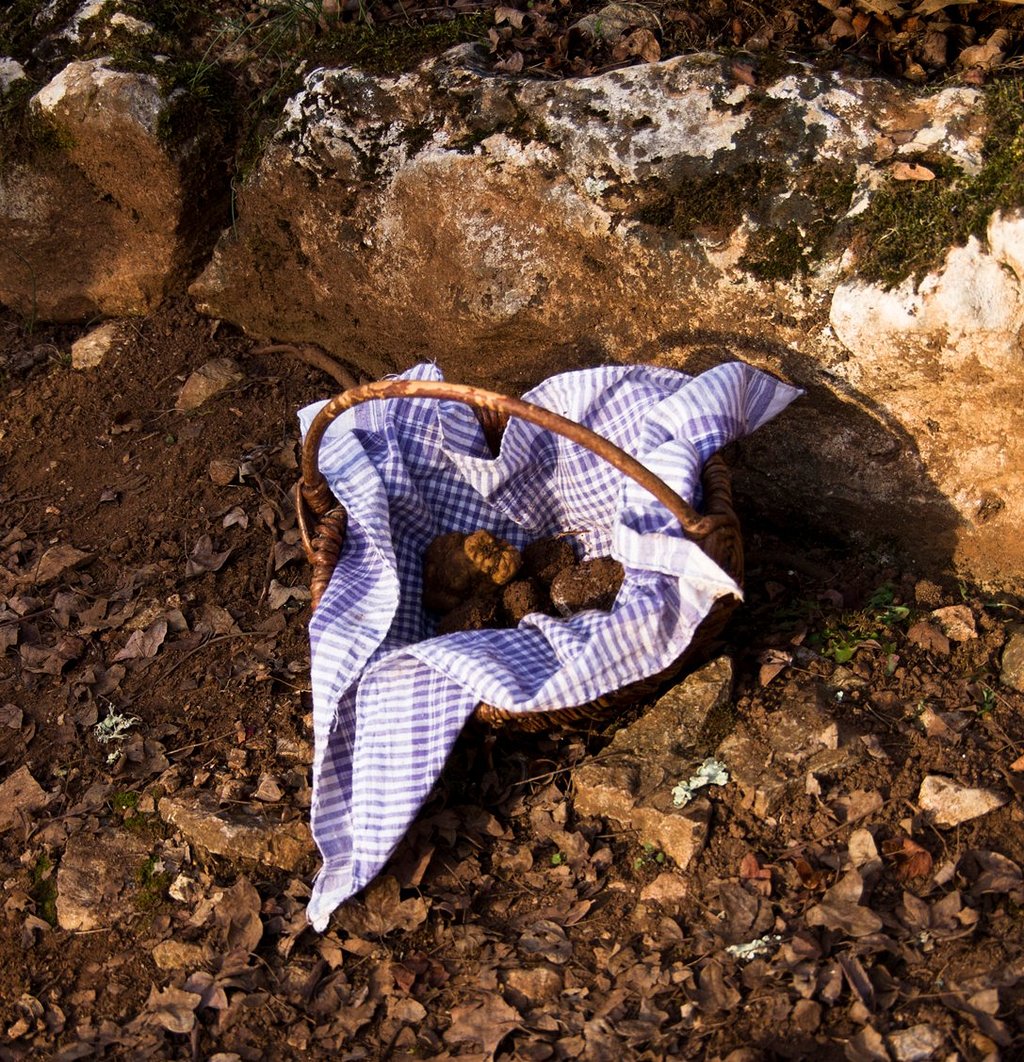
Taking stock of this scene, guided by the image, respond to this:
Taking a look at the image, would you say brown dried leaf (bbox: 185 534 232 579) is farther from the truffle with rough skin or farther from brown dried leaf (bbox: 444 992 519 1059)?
brown dried leaf (bbox: 444 992 519 1059)

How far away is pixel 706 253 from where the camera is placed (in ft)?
11.0

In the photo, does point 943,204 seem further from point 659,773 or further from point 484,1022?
point 484,1022

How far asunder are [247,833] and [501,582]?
0.99 metres

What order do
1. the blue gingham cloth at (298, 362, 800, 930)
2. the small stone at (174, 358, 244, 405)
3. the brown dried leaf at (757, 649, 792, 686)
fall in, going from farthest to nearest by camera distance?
the small stone at (174, 358, 244, 405) < the brown dried leaf at (757, 649, 792, 686) < the blue gingham cloth at (298, 362, 800, 930)

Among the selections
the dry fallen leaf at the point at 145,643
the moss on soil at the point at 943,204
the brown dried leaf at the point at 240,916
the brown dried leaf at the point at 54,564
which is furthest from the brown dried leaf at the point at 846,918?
the brown dried leaf at the point at 54,564

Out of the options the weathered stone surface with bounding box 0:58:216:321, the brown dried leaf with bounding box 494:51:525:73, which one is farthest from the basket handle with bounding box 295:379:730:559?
the weathered stone surface with bounding box 0:58:216:321

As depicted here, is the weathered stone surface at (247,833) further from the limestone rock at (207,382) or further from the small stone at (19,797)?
the limestone rock at (207,382)

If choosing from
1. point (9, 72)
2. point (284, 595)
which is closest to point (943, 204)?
point (284, 595)

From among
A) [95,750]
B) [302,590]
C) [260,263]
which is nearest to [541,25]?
[260,263]

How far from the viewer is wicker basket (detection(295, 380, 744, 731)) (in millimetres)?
2752

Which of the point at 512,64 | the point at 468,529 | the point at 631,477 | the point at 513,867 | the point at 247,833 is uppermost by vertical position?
the point at 512,64

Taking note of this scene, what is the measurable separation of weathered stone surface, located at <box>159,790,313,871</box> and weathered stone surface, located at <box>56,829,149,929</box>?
0.50 feet

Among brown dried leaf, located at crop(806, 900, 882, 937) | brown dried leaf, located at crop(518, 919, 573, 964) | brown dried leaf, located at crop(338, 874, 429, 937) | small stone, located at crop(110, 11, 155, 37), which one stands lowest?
brown dried leaf, located at crop(518, 919, 573, 964)

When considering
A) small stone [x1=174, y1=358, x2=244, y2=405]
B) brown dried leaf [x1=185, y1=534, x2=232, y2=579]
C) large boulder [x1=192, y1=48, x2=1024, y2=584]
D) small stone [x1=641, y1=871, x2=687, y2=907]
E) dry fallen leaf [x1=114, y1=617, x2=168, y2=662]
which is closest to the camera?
small stone [x1=641, y1=871, x2=687, y2=907]
